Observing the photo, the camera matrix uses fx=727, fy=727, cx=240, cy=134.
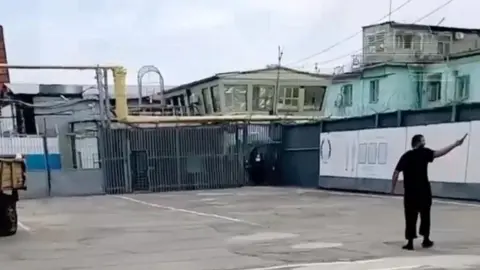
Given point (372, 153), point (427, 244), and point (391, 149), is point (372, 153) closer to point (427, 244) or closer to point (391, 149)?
point (391, 149)

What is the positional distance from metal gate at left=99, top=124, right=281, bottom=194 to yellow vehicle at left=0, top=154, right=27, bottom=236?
16.6m

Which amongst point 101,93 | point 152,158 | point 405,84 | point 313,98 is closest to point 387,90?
point 405,84

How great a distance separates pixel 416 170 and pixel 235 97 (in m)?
38.6

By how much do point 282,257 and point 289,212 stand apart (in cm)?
855

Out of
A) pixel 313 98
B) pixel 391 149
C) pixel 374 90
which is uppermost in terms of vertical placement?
pixel 374 90

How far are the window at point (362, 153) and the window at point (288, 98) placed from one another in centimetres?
2261

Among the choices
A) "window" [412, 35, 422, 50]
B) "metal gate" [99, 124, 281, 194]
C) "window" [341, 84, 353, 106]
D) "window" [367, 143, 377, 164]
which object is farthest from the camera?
"window" [412, 35, 422, 50]

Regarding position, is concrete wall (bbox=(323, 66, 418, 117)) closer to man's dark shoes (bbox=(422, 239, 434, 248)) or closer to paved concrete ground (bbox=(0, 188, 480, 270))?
paved concrete ground (bbox=(0, 188, 480, 270))

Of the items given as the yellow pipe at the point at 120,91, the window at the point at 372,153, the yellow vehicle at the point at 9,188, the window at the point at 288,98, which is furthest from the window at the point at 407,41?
the yellow vehicle at the point at 9,188

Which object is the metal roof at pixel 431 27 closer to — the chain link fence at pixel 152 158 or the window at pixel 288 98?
the window at pixel 288 98

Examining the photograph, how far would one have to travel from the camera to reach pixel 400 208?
19562 mm

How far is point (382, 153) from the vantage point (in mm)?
26047

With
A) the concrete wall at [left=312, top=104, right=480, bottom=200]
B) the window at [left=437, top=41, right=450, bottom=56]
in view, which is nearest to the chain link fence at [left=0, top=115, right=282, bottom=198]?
the concrete wall at [left=312, top=104, right=480, bottom=200]

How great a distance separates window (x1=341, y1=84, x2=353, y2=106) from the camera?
148 ft
